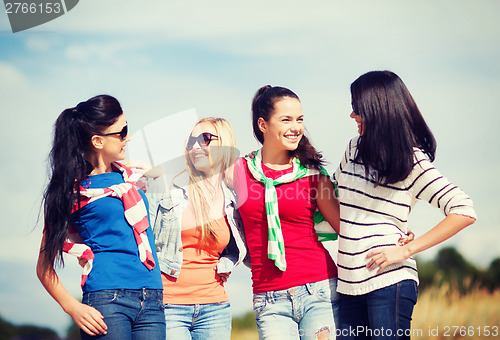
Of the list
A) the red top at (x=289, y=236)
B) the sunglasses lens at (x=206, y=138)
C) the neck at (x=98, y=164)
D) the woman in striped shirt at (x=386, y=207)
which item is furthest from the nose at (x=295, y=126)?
the neck at (x=98, y=164)

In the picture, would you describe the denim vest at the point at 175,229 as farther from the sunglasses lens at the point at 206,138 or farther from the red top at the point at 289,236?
the sunglasses lens at the point at 206,138

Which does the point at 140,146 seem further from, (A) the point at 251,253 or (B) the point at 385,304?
(B) the point at 385,304

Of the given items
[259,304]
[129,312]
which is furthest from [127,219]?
[259,304]

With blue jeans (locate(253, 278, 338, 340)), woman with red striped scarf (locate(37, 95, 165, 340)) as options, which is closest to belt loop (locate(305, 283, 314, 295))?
blue jeans (locate(253, 278, 338, 340))

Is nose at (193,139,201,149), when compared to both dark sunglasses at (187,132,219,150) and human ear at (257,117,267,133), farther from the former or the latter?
human ear at (257,117,267,133)

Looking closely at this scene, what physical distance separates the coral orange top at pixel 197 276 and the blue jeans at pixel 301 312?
40cm

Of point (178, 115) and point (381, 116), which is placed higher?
point (178, 115)

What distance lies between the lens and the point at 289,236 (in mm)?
3566

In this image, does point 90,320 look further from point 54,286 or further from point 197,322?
point 197,322

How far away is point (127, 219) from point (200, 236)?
694 mm

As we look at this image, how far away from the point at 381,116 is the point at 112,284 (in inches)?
71.0

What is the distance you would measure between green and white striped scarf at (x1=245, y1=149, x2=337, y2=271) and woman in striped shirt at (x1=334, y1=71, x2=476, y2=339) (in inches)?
14.1

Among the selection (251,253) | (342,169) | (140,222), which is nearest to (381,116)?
(342,169)

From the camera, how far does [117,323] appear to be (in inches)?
116
